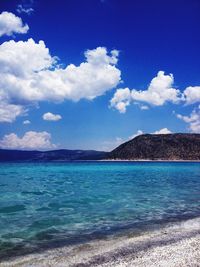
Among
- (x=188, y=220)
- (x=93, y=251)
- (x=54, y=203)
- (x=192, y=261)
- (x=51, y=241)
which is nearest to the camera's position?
(x=192, y=261)

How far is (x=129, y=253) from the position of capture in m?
11.4

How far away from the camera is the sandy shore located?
10328 millimetres

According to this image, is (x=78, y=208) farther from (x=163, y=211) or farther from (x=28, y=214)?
(x=163, y=211)

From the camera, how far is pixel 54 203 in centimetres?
2578

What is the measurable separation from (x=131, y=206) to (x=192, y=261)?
1335 cm

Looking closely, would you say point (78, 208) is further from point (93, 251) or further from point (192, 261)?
point (192, 261)

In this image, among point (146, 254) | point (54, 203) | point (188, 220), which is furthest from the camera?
point (54, 203)

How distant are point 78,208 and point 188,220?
307 inches

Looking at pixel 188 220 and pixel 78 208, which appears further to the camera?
pixel 78 208

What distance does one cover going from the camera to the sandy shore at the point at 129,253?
10328 mm

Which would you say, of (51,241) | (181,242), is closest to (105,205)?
(51,241)

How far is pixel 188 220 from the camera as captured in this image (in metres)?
17.8

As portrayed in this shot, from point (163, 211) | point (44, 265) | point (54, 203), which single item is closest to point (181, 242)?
point (44, 265)

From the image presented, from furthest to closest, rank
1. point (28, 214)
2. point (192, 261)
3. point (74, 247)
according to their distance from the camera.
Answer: point (28, 214), point (74, 247), point (192, 261)
